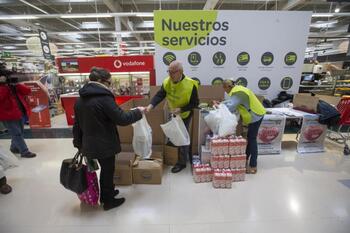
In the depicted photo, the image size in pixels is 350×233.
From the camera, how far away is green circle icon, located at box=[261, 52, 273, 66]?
12.9 ft

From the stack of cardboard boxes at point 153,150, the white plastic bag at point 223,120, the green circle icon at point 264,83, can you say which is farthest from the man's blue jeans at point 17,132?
the green circle icon at point 264,83

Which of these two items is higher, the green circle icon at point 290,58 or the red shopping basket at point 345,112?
the green circle icon at point 290,58

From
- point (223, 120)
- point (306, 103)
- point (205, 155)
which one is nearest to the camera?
point (223, 120)

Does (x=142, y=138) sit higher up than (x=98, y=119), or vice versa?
(x=98, y=119)

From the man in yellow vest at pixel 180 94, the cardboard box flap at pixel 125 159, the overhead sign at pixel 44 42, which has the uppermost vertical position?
the overhead sign at pixel 44 42

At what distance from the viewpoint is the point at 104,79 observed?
1.76m

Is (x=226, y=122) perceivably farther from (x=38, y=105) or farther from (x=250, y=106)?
(x=38, y=105)

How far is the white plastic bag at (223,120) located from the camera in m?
2.50

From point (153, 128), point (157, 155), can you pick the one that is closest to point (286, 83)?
point (153, 128)

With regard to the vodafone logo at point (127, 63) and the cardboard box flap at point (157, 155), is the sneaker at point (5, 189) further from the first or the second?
the vodafone logo at point (127, 63)

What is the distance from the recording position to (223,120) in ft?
8.27

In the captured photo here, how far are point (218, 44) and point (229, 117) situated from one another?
6.38ft

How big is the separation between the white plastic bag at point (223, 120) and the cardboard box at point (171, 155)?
71 cm

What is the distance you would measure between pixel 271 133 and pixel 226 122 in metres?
1.40
